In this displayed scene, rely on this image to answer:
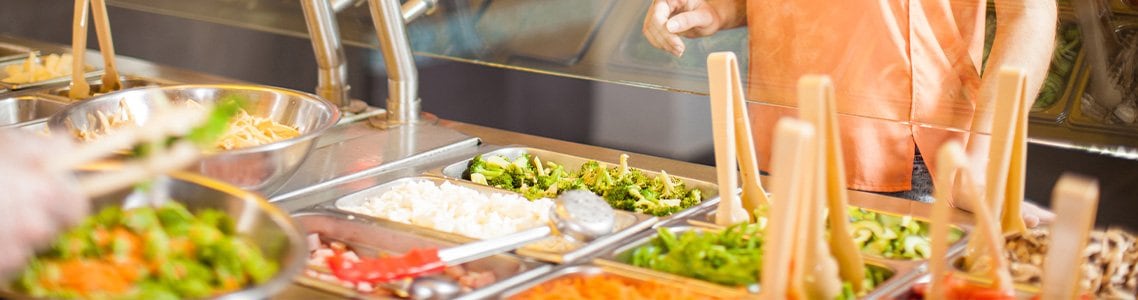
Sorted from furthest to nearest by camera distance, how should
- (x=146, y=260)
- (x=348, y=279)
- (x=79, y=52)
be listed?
(x=79, y=52)
(x=348, y=279)
(x=146, y=260)

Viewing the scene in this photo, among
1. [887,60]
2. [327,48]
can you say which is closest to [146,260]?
[327,48]

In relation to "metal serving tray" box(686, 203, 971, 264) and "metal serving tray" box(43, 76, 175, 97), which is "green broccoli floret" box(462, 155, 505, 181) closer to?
"metal serving tray" box(686, 203, 971, 264)

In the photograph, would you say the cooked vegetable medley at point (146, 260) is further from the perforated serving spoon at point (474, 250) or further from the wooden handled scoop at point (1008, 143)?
the wooden handled scoop at point (1008, 143)

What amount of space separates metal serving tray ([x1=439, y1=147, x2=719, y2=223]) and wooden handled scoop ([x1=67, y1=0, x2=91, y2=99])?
2.46 ft

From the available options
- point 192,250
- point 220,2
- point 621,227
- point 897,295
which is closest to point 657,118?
point 220,2

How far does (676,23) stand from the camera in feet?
5.85

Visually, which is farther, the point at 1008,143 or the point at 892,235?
the point at 892,235

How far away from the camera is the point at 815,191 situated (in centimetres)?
109

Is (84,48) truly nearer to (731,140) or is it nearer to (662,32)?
(662,32)

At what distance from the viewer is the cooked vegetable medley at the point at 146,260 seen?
1047 millimetres

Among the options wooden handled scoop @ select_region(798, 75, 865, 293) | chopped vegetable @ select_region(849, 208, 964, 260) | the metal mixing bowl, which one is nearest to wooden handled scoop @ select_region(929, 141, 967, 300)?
wooden handled scoop @ select_region(798, 75, 865, 293)

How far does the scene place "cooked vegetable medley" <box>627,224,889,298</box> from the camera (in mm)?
1322

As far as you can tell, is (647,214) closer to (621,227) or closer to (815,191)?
(621,227)

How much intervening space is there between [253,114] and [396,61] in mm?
292
